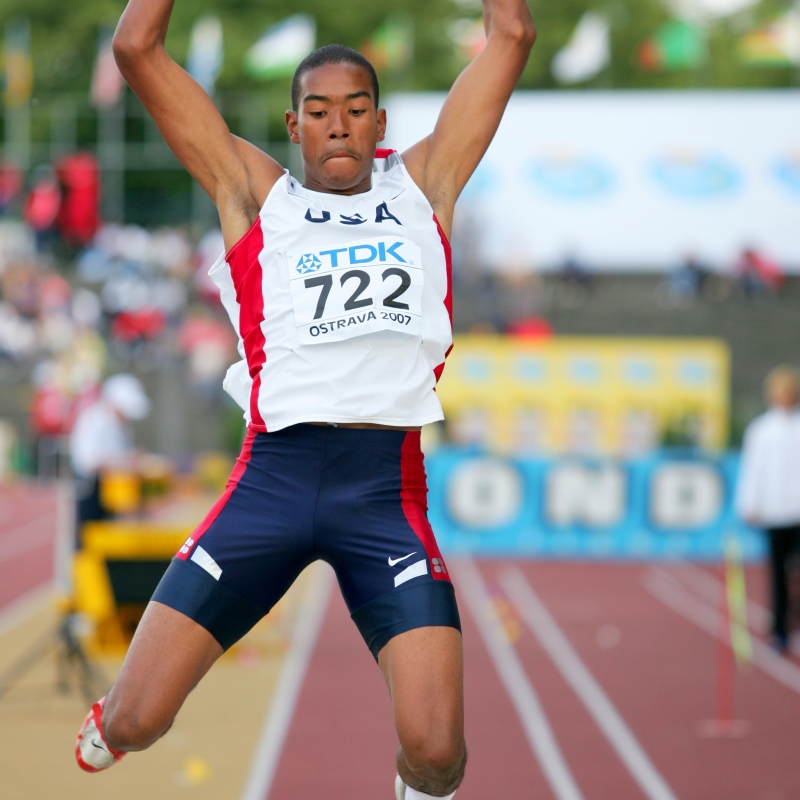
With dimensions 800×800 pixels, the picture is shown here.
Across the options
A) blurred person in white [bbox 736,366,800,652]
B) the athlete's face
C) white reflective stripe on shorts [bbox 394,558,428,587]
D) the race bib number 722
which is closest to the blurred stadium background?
blurred person in white [bbox 736,366,800,652]

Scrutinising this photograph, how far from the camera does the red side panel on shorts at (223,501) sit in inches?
134

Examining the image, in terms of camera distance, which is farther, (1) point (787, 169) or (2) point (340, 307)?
(1) point (787, 169)

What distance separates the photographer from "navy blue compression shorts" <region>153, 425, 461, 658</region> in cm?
332

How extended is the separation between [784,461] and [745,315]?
15.1m

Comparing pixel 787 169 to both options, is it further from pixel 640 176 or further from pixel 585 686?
pixel 585 686

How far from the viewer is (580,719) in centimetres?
692

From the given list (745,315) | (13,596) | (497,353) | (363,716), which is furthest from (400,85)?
(363,716)

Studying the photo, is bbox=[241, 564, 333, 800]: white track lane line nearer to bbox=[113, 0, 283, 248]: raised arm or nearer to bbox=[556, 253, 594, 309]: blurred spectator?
bbox=[113, 0, 283, 248]: raised arm

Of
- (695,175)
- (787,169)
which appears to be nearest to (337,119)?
(695,175)

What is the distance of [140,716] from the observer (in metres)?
3.23

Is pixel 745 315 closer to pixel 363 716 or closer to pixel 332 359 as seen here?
pixel 363 716

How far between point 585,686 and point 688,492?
6909mm

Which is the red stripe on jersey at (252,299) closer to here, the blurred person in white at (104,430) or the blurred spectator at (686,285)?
the blurred person in white at (104,430)

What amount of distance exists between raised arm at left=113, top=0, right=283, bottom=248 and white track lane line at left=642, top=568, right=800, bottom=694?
218 inches
